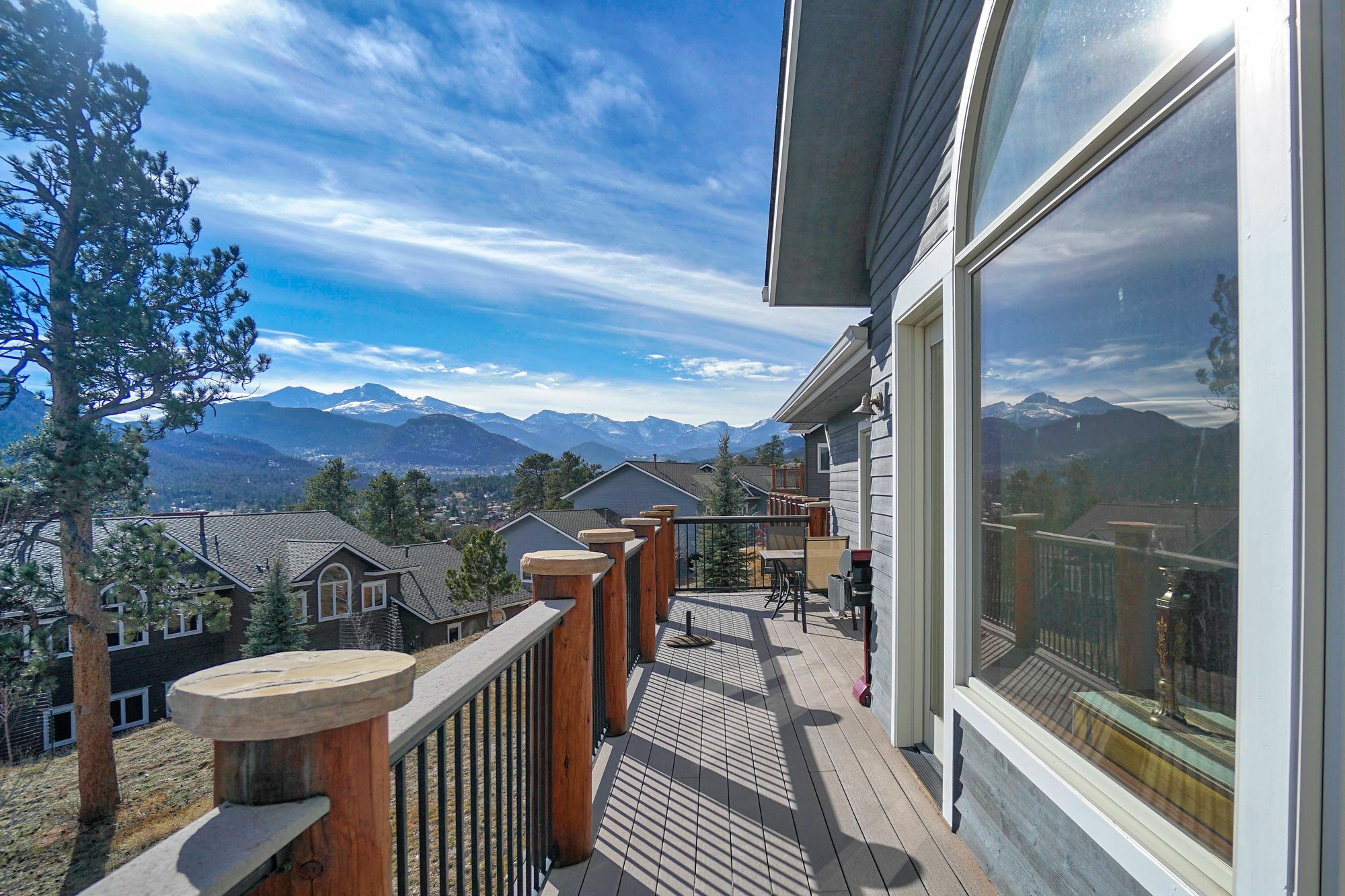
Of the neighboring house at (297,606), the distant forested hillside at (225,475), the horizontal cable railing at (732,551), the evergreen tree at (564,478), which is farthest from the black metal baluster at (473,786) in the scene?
the evergreen tree at (564,478)

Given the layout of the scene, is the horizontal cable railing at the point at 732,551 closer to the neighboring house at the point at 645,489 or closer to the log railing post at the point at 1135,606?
the log railing post at the point at 1135,606

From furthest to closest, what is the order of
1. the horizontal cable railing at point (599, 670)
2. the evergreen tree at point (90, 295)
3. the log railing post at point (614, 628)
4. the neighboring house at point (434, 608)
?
the neighboring house at point (434, 608) → the evergreen tree at point (90, 295) → the log railing post at point (614, 628) → the horizontal cable railing at point (599, 670)

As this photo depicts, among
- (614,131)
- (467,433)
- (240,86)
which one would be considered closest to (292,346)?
(467,433)

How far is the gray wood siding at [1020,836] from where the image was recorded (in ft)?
5.10

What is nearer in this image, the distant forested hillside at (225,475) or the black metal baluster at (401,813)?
the black metal baluster at (401,813)

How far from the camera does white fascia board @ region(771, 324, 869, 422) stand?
159 inches

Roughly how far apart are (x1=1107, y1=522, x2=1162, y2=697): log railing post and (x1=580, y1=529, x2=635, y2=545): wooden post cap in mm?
2204

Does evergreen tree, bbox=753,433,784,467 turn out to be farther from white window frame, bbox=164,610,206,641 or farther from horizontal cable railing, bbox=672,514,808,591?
white window frame, bbox=164,610,206,641

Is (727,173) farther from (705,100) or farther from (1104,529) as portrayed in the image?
(1104,529)

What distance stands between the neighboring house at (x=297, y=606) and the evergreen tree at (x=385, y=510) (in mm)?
13020

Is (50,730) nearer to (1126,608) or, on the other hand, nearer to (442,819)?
(442,819)

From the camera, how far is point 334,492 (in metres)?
42.7

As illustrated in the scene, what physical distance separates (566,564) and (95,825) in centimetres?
1654

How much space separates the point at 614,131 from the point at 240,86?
2231 cm
